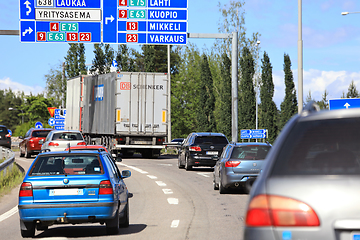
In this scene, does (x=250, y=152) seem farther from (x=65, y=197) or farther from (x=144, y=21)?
(x=144, y=21)

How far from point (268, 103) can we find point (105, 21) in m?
46.1

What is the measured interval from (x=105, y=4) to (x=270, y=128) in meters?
46.4

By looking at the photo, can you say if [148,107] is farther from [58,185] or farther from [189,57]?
[189,57]

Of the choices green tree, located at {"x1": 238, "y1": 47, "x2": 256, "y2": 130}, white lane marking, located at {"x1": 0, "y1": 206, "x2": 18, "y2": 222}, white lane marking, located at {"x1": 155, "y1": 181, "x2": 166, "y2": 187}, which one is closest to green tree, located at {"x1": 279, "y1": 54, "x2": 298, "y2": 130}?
green tree, located at {"x1": 238, "y1": 47, "x2": 256, "y2": 130}

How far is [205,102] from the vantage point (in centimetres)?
7306

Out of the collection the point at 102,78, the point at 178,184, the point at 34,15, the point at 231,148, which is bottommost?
the point at 178,184

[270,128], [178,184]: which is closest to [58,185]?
[178,184]

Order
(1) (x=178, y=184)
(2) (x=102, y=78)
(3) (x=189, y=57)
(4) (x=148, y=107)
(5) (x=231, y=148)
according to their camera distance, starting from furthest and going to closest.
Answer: (3) (x=189, y=57) → (2) (x=102, y=78) → (4) (x=148, y=107) → (1) (x=178, y=184) → (5) (x=231, y=148)

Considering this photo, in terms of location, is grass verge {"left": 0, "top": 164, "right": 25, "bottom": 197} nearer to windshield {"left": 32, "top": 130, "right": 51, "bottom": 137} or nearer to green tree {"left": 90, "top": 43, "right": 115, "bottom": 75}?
windshield {"left": 32, "top": 130, "right": 51, "bottom": 137}

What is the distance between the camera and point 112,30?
28953mm

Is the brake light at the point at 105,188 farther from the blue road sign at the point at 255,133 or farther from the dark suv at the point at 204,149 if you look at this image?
the blue road sign at the point at 255,133

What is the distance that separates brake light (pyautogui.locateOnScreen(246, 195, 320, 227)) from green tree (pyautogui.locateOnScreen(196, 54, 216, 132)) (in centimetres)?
6802

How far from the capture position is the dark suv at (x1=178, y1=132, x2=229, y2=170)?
1001 inches

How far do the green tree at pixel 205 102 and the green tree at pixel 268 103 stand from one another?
6.12 meters
